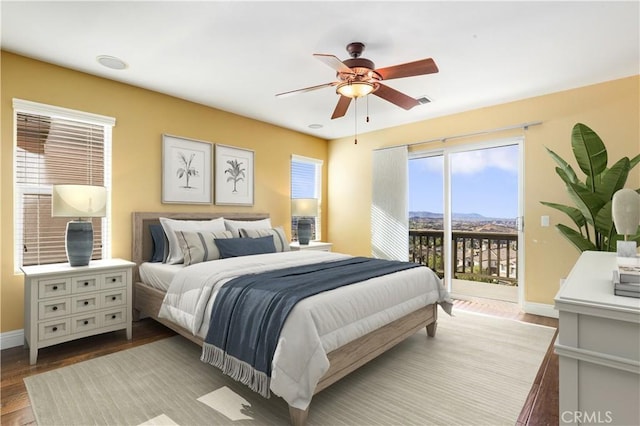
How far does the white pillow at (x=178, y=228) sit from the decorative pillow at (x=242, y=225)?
98mm

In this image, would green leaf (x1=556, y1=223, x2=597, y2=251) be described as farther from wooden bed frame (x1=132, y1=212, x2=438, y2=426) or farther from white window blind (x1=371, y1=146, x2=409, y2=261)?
white window blind (x1=371, y1=146, x2=409, y2=261)

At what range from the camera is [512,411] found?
2098 millimetres

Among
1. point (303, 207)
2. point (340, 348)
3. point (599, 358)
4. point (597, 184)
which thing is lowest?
point (340, 348)

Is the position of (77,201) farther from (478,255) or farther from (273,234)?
(478,255)

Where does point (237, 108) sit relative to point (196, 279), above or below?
above

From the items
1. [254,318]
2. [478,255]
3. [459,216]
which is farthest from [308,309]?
[478,255]

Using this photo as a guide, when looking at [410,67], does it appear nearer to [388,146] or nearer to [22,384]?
[388,146]

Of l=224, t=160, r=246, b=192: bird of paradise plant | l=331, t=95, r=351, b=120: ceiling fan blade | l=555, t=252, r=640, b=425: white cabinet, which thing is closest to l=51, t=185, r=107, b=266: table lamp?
l=224, t=160, r=246, b=192: bird of paradise plant

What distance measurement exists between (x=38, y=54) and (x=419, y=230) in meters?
4.99

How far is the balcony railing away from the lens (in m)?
4.75

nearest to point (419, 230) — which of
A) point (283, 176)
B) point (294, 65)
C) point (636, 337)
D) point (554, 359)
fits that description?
point (283, 176)

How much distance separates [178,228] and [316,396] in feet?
7.80

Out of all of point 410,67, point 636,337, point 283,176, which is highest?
point 410,67
